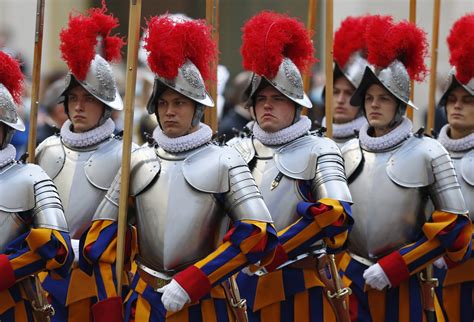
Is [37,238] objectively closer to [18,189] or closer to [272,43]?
[18,189]

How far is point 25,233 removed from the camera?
7074 millimetres

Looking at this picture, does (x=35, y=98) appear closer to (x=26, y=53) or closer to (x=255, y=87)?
(x=255, y=87)

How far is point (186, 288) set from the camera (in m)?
6.88

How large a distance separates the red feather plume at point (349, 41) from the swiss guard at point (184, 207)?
9.59 feet

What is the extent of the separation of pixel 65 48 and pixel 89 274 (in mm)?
1525

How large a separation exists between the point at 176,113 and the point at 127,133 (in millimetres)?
275

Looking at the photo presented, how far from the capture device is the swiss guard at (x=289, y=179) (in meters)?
7.59

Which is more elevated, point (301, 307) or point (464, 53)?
point (464, 53)

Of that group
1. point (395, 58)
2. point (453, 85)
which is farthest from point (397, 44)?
point (453, 85)

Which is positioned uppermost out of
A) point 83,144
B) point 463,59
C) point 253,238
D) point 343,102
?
point 463,59

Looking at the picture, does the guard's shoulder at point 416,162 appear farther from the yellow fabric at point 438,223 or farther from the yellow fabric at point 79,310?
the yellow fabric at point 79,310

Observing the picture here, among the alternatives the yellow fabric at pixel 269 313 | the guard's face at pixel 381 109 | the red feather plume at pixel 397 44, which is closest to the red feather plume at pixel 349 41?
the red feather plume at pixel 397 44

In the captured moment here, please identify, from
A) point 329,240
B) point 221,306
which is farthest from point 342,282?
point 221,306

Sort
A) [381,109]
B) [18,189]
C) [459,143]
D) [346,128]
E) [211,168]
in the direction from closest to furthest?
[18,189]
[211,168]
[381,109]
[459,143]
[346,128]
